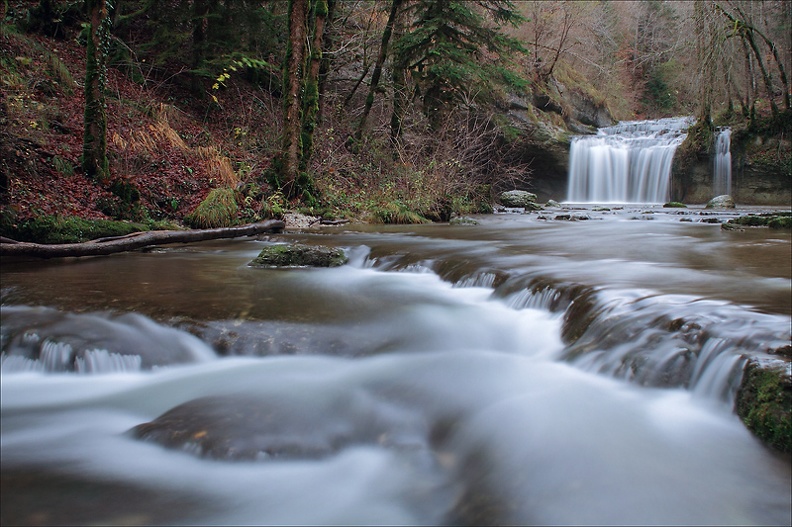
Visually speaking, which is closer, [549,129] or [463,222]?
[463,222]

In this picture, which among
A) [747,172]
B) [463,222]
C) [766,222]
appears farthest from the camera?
[747,172]

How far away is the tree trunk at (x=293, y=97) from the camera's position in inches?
461

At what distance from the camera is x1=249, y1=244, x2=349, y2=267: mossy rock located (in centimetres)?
Result: 695

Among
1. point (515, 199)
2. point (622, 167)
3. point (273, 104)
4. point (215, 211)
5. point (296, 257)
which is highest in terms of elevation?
point (273, 104)

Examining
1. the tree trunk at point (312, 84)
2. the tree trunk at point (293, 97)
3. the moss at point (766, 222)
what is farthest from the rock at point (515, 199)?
→ the tree trunk at point (293, 97)

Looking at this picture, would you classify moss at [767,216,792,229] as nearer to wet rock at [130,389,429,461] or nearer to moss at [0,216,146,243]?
wet rock at [130,389,429,461]

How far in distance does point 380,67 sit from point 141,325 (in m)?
14.0

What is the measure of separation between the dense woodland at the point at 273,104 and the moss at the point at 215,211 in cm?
4

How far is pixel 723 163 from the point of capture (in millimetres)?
22688

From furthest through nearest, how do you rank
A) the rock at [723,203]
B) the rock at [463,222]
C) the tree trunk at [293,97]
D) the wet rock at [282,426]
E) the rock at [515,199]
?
the rock at [515,199], the rock at [723,203], the rock at [463,222], the tree trunk at [293,97], the wet rock at [282,426]

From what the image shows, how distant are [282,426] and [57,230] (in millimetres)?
5756

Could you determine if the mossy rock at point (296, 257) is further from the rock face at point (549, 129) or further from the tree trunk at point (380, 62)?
the rock face at point (549, 129)

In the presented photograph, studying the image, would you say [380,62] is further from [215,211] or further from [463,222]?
[215,211]

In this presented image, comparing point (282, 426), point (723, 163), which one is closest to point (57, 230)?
point (282, 426)
